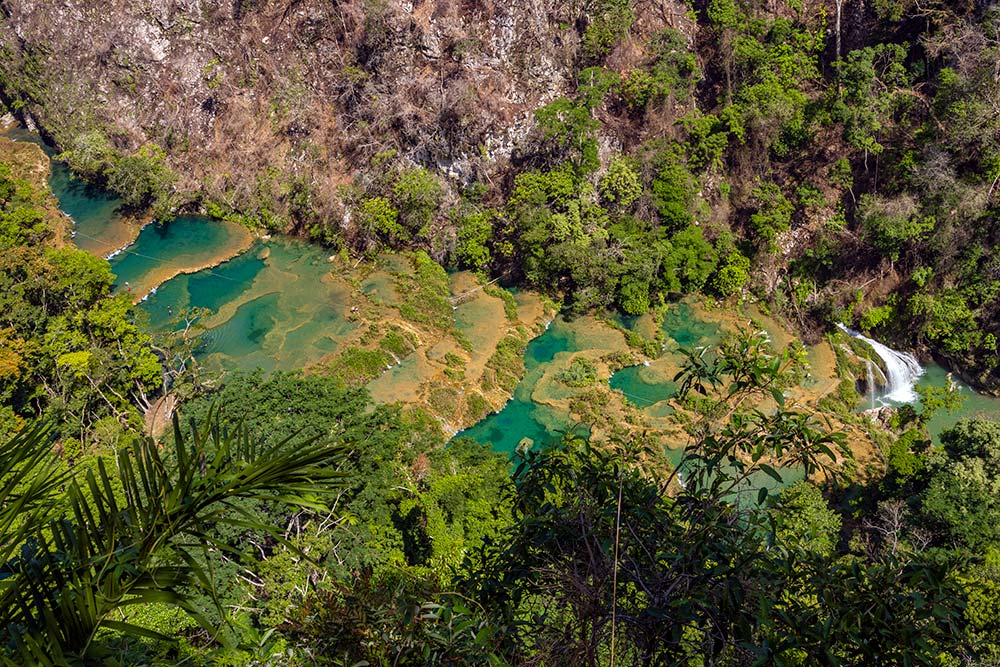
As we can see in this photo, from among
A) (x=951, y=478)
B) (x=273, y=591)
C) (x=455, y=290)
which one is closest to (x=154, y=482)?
(x=273, y=591)

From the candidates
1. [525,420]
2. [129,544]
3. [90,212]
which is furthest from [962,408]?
[90,212]

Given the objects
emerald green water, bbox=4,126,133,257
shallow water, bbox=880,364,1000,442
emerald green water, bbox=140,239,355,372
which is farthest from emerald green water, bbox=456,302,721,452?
emerald green water, bbox=4,126,133,257

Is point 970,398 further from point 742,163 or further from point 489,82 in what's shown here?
point 489,82

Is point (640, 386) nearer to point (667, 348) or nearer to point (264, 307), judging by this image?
point (667, 348)

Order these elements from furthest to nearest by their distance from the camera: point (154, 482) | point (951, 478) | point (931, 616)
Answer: point (951, 478)
point (931, 616)
point (154, 482)

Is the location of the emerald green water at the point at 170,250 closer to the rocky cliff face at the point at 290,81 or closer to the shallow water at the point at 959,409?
the rocky cliff face at the point at 290,81

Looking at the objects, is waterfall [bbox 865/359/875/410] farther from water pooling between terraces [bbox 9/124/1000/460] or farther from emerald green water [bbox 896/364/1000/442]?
water pooling between terraces [bbox 9/124/1000/460]
